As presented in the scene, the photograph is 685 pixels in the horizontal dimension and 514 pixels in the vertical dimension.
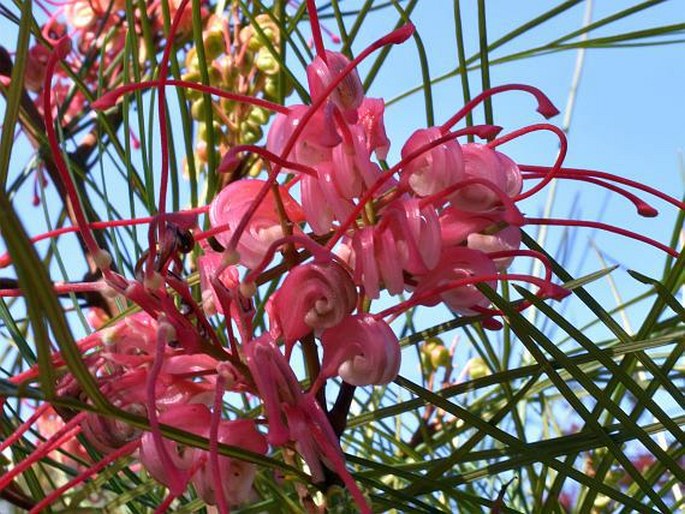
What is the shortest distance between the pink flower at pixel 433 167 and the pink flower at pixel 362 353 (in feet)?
0.15

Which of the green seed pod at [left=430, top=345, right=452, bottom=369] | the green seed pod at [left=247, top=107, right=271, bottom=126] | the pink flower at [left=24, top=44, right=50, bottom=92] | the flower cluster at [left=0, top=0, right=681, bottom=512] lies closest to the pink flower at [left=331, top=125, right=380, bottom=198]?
the flower cluster at [left=0, top=0, right=681, bottom=512]

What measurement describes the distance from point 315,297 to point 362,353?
22 millimetres

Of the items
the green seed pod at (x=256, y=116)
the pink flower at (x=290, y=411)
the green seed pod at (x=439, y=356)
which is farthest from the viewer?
the green seed pod at (x=439, y=356)

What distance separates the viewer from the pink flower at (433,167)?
352 millimetres

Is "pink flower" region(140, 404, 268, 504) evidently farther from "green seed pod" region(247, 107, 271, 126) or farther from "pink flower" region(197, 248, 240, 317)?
"green seed pod" region(247, 107, 271, 126)

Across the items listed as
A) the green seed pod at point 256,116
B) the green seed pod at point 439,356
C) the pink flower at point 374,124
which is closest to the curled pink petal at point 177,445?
the pink flower at point 374,124

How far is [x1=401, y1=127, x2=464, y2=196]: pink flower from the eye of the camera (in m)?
0.35

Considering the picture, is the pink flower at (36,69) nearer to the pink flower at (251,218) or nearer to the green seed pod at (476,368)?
the green seed pod at (476,368)

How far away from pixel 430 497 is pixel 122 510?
19cm

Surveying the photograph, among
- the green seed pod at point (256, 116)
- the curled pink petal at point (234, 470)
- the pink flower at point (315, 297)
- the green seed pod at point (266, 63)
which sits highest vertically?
the green seed pod at point (266, 63)

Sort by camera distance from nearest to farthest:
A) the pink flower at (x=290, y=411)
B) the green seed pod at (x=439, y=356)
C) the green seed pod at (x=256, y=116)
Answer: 1. the pink flower at (x=290, y=411)
2. the green seed pod at (x=256, y=116)
3. the green seed pod at (x=439, y=356)

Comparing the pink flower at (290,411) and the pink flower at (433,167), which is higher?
the pink flower at (433,167)

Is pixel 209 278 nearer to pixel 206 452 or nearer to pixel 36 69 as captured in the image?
pixel 206 452

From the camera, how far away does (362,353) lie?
0.33m
